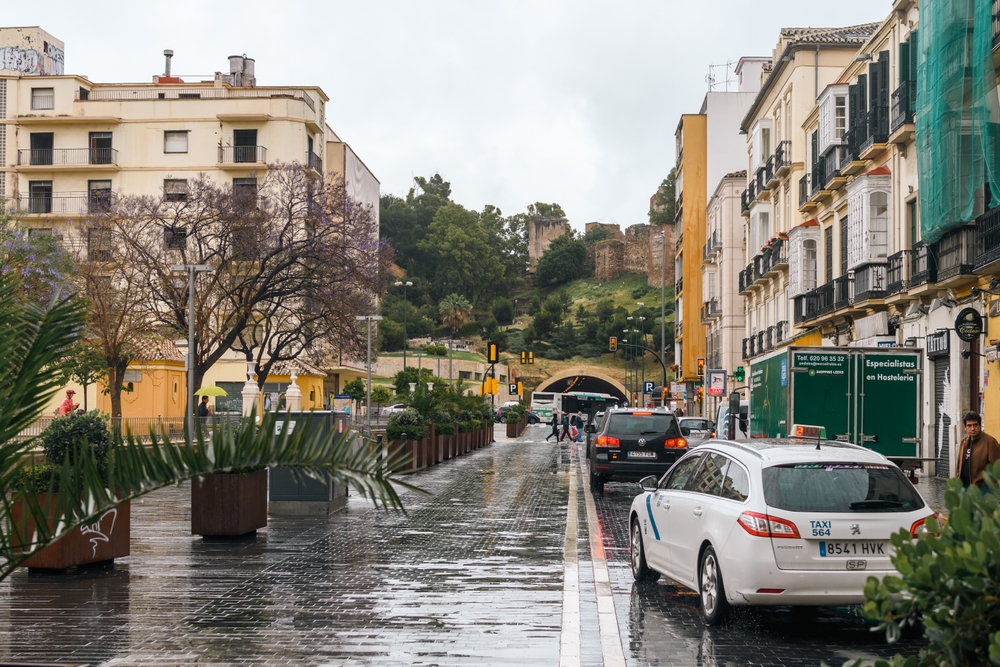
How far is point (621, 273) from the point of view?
6476 inches

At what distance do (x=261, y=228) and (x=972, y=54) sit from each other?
2623cm

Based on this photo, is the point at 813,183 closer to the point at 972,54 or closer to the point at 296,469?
the point at 972,54

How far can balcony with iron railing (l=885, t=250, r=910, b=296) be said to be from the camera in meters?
28.4

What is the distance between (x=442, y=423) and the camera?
33812 millimetres

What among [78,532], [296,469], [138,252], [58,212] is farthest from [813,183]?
[58,212]

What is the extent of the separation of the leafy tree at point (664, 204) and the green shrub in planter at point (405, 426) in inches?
5144

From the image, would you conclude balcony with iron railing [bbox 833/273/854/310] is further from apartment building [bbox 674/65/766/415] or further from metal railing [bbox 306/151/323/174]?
apartment building [bbox 674/65/766/415]

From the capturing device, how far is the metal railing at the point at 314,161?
209ft

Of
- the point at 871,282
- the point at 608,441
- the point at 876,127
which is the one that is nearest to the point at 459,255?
the point at 876,127

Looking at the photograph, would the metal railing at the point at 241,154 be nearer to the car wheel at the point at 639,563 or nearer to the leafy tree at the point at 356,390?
the leafy tree at the point at 356,390

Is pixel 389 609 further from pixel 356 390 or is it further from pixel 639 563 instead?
pixel 356 390

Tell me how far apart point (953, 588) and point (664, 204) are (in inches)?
6254

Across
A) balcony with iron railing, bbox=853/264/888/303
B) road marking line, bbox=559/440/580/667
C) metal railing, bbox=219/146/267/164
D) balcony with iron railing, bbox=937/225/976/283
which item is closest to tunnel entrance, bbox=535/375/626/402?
metal railing, bbox=219/146/267/164

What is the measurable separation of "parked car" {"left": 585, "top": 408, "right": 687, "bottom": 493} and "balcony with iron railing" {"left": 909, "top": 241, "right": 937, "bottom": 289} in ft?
25.7
